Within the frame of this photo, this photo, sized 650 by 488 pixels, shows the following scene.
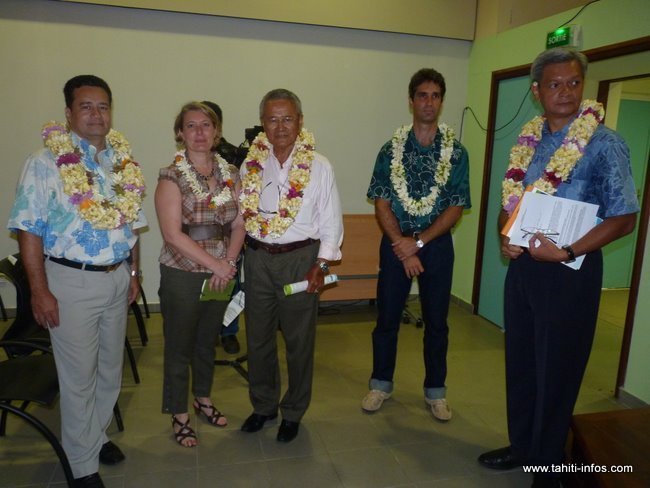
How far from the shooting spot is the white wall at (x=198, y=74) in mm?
4090

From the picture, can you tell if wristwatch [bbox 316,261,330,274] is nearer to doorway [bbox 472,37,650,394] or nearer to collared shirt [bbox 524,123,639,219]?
collared shirt [bbox 524,123,639,219]

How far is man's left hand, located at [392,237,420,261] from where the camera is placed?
2701mm

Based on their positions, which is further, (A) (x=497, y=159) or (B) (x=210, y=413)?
(A) (x=497, y=159)

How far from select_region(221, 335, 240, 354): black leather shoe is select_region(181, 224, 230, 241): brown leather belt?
1.65 m

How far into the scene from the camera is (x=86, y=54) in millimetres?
4148

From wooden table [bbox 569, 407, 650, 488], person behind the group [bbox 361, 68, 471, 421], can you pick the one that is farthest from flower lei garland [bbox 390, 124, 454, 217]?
wooden table [bbox 569, 407, 650, 488]

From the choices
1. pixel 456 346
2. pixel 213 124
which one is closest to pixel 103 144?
pixel 213 124

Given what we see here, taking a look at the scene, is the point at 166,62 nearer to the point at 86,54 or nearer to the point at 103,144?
the point at 86,54

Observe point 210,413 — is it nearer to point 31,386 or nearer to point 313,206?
point 31,386

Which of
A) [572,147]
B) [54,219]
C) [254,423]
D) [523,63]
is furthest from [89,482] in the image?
[523,63]

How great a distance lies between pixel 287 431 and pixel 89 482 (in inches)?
37.7

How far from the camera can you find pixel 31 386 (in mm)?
2123

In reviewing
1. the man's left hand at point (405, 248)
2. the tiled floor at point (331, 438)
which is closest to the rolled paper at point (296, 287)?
the man's left hand at point (405, 248)

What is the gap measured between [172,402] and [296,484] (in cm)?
77
